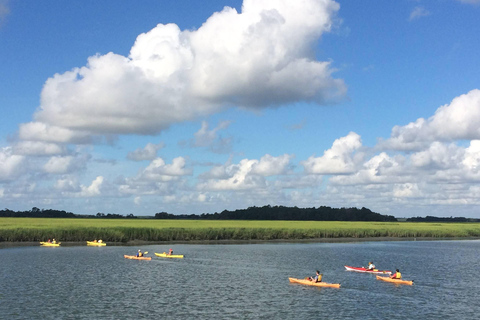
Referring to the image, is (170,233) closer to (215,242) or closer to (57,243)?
(215,242)

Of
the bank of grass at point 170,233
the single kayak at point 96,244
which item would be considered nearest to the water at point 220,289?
the single kayak at point 96,244

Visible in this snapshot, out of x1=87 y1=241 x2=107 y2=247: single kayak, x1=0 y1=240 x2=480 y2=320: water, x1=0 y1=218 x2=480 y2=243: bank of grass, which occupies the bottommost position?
x1=0 y1=240 x2=480 y2=320: water

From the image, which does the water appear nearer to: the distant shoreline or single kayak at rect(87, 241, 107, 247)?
the distant shoreline

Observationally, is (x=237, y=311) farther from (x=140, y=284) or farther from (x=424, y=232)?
(x=424, y=232)

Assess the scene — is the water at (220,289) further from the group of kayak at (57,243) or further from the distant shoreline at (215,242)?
the distant shoreline at (215,242)

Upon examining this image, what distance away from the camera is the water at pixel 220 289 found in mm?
36125

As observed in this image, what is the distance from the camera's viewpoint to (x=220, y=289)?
4519 centimetres

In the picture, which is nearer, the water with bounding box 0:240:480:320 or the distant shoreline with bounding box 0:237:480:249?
Answer: the water with bounding box 0:240:480:320

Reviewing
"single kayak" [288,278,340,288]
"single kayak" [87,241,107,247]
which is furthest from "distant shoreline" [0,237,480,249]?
"single kayak" [288,278,340,288]

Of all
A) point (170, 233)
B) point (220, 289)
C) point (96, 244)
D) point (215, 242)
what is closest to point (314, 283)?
point (220, 289)

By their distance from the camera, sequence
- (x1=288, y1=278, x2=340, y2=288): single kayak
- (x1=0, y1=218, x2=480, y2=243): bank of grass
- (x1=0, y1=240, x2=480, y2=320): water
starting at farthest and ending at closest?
(x1=0, y1=218, x2=480, y2=243): bank of grass → (x1=288, y1=278, x2=340, y2=288): single kayak → (x1=0, y1=240, x2=480, y2=320): water

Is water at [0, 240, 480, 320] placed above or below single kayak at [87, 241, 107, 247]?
below

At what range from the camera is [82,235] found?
91438mm

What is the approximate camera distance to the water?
119ft
